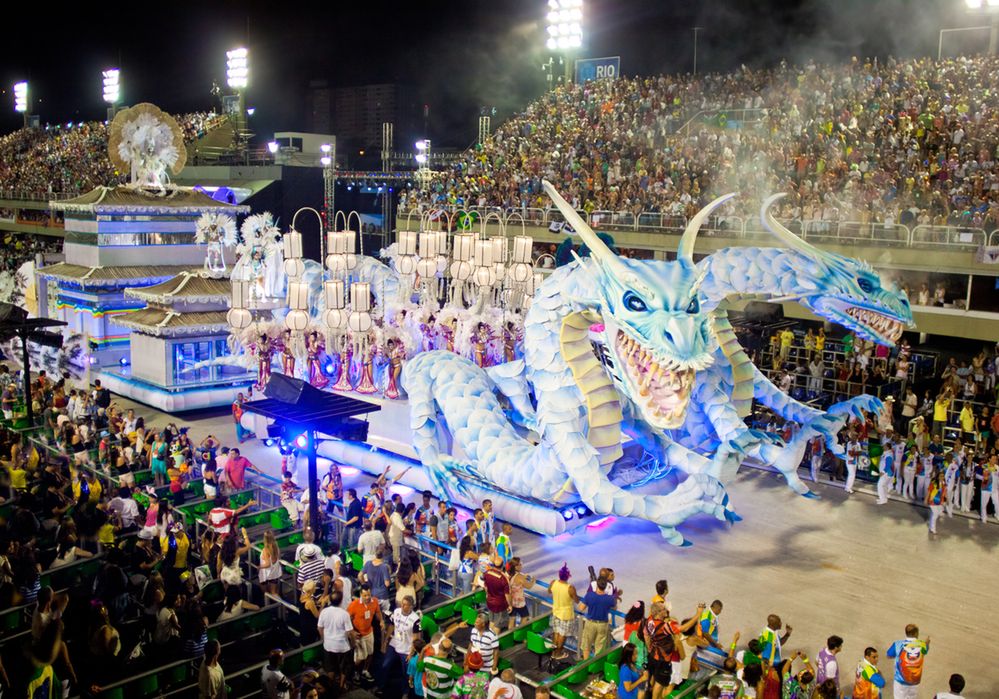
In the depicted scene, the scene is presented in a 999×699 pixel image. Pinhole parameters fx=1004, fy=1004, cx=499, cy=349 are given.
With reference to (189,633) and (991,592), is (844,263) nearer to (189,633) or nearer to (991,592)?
(991,592)

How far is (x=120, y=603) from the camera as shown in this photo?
9266mm

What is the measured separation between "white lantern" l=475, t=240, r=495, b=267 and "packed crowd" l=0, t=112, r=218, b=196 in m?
29.3

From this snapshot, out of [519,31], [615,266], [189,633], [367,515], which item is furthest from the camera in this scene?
[519,31]

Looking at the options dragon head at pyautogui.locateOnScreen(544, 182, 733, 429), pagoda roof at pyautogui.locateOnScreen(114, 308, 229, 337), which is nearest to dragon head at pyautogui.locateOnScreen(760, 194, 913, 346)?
dragon head at pyautogui.locateOnScreen(544, 182, 733, 429)

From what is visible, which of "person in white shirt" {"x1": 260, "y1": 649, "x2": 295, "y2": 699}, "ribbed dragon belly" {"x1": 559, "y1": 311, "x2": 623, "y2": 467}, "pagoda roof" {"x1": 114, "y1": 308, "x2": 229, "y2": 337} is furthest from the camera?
"pagoda roof" {"x1": 114, "y1": 308, "x2": 229, "y2": 337}

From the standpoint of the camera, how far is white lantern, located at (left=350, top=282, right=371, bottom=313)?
53.2 ft

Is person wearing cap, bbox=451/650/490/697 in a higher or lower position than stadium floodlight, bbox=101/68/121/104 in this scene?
lower

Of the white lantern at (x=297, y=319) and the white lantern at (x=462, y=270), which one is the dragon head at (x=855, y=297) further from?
the white lantern at (x=297, y=319)

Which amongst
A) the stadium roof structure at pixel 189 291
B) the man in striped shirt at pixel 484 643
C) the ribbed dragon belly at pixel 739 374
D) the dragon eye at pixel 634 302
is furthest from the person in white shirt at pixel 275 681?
the stadium roof structure at pixel 189 291

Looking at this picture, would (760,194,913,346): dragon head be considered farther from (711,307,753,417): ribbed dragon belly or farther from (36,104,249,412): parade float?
(36,104,249,412): parade float

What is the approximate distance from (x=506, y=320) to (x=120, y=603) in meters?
10.5

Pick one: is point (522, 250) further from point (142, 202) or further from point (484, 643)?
point (484, 643)

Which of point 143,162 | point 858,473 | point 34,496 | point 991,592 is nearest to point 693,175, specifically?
point 858,473

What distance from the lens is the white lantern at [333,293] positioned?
53.4ft
